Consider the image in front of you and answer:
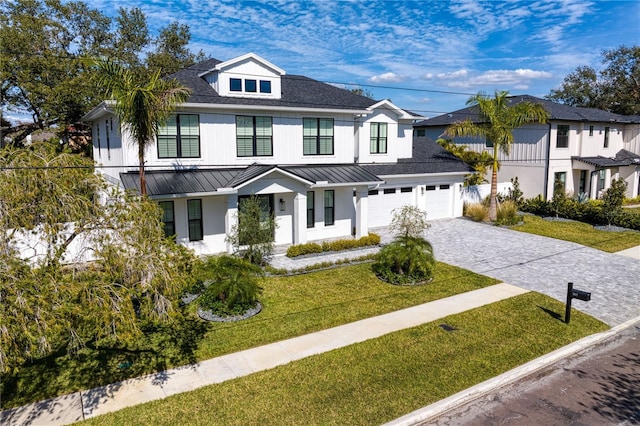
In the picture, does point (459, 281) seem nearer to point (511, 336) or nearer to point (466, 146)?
point (511, 336)

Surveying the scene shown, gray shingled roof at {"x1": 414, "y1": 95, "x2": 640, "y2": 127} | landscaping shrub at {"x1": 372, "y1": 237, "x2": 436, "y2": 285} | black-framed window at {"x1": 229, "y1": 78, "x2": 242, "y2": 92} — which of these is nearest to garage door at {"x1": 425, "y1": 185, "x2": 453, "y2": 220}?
gray shingled roof at {"x1": 414, "y1": 95, "x2": 640, "y2": 127}

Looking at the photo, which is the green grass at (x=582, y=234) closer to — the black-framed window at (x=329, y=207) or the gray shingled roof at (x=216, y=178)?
the gray shingled roof at (x=216, y=178)

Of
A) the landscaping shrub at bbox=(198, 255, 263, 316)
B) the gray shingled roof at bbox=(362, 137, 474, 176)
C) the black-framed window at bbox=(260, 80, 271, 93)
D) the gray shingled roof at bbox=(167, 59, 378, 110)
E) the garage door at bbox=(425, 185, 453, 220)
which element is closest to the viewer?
the landscaping shrub at bbox=(198, 255, 263, 316)

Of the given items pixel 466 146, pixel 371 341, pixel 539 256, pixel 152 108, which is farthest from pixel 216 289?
pixel 466 146

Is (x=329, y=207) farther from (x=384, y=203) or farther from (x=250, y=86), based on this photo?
(x=250, y=86)

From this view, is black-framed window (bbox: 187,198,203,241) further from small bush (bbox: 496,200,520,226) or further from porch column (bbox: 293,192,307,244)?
small bush (bbox: 496,200,520,226)

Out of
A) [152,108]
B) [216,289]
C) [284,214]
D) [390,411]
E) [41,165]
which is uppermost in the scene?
[152,108]

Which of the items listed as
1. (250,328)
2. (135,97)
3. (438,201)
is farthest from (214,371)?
(438,201)

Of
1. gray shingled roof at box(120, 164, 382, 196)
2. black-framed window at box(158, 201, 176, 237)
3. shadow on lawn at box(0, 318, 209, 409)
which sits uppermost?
gray shingled roof at box(120, 164, 382, 196)
